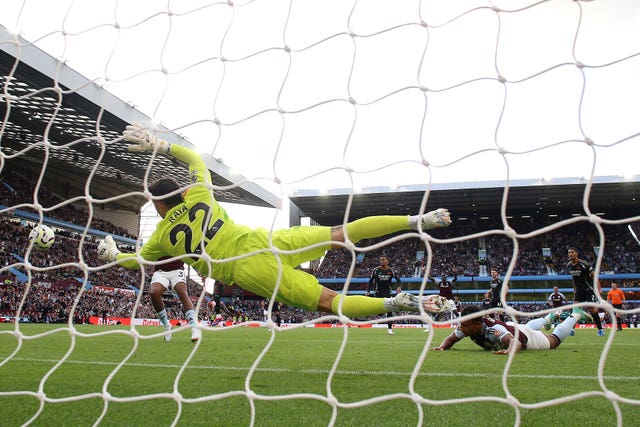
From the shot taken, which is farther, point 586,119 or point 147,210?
point 147,210

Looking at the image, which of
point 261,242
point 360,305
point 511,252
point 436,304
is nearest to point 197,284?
point 511,252

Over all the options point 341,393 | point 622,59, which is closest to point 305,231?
point 341,393

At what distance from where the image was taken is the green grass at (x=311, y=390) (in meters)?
2.39

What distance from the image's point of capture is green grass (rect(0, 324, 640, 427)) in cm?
239

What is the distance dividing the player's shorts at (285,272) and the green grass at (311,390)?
51 cm

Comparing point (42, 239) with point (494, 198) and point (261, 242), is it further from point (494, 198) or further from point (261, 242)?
point (494, 198)

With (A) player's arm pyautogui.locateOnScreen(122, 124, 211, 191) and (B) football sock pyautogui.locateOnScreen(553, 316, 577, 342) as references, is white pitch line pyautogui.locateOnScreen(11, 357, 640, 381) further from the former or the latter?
(B) football sock pyautogui.locateOnScreen(553, 316, 577, 342)

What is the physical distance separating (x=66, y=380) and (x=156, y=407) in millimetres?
1205

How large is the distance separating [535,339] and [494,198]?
1047 inches

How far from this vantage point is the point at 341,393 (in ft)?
10.1

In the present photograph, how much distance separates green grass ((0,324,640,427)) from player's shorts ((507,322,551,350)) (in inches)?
24.1

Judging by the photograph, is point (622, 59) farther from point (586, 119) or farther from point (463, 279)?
point (463, 279)

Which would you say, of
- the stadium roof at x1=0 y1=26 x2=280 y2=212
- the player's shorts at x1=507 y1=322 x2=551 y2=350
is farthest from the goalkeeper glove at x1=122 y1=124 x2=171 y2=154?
the player's shorts at x1=507 y1=322 x2=551 y2=350

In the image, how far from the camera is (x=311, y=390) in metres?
3.15
